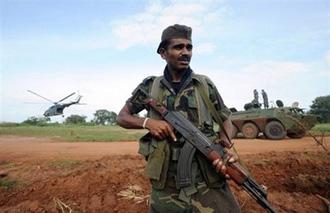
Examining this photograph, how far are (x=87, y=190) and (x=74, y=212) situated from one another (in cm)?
78

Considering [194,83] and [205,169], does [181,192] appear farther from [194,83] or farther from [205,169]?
[194,83]

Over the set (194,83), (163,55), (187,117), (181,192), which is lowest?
(181,192)

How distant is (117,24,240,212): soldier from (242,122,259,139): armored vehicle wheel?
13.5m

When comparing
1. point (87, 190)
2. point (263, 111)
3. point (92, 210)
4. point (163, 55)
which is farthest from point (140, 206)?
point (263, 111)

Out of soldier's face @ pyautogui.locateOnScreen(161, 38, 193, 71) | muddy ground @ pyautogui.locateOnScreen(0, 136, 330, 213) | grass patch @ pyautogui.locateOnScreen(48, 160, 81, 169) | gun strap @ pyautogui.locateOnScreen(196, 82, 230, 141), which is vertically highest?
soldier's face @ pyautogui.locateOnScreen(161, 38, 193, 71)

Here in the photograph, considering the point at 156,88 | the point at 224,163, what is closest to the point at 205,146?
the point at 224,163

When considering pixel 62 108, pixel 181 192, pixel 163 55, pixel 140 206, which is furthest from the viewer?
pixel 62 108

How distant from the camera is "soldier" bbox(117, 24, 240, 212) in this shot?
291 cm

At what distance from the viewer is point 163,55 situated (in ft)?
10.3

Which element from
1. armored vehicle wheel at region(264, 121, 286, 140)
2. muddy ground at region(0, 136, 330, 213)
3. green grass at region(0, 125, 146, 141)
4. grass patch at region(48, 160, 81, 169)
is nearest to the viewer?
muddy ground at region(0, 136, 330, 213)

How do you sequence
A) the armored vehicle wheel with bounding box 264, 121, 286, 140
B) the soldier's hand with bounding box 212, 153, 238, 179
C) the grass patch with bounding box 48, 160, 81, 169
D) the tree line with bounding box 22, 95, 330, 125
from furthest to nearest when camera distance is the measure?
the tree line with bounding box 22, 95, 330, 125 < the armored vehicle wheel with bounding box 264, 121, 286, 140 < the grass patch with bounding box 48, 160, 81, 169 < the soldier's hand with bounding box 212, 153, 238, 179

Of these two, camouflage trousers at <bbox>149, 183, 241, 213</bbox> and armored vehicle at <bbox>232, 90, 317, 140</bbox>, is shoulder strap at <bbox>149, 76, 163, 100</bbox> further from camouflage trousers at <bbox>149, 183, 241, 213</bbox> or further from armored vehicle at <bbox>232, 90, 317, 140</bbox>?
armored vehicle at <bbox>232, 90, 317, 140</bbox>

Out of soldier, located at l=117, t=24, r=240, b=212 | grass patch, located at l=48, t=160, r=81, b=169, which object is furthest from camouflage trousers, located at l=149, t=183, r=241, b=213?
grass patch, located at l=48, t=160, r=81, b=169

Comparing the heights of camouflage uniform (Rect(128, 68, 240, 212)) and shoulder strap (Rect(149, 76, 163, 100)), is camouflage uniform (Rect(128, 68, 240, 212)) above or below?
below
